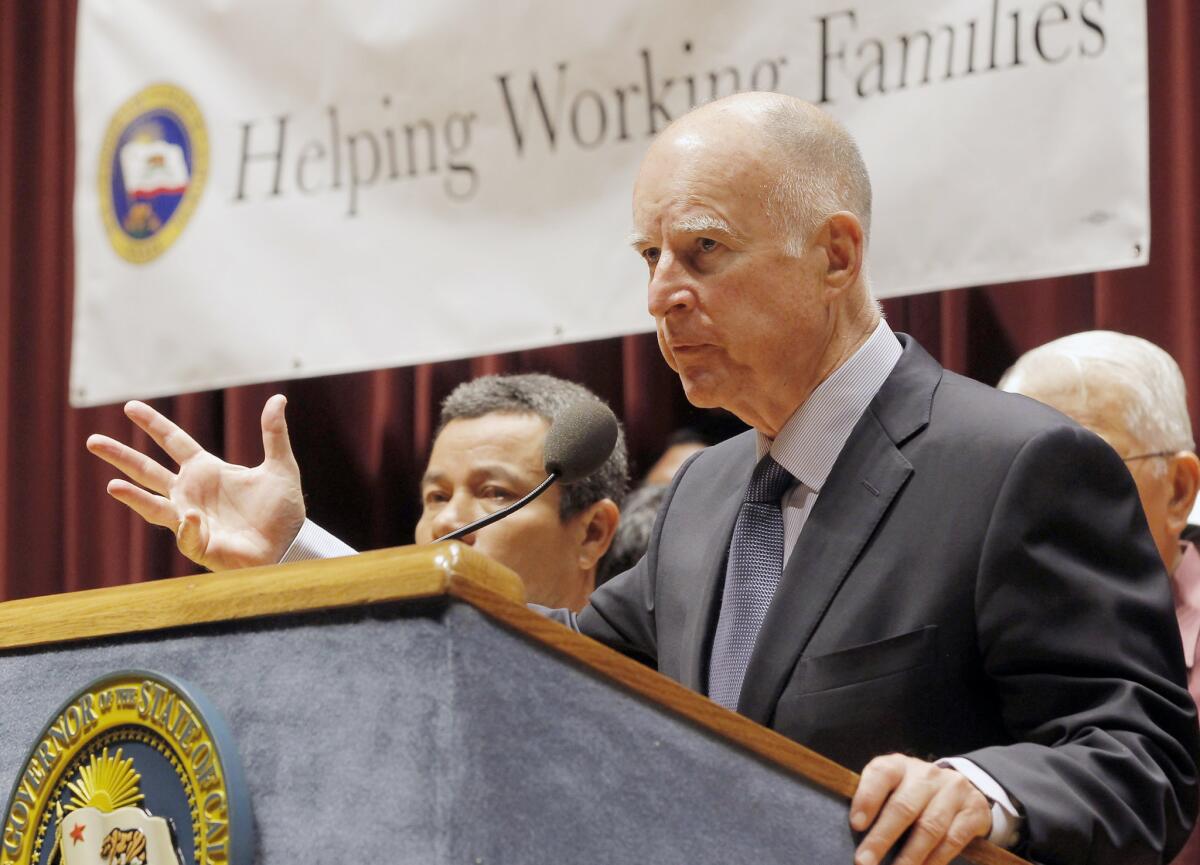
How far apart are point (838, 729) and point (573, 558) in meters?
1.34

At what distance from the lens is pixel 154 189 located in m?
3.42

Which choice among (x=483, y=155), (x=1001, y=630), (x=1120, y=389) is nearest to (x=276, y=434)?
(x=1001, y=630)

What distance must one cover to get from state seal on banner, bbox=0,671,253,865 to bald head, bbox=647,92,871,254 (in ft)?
2.79

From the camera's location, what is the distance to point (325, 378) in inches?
144

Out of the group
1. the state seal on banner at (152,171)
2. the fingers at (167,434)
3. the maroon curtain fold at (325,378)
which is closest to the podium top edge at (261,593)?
the fingers at (167,434)

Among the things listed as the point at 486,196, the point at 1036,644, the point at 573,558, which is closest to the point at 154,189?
the point at 486,196

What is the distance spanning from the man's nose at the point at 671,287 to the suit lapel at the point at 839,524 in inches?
8.7

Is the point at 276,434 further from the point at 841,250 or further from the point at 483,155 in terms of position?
the point at 483,155

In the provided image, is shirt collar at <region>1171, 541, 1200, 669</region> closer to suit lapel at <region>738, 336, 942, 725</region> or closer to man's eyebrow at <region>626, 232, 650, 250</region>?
suit lapel at <region>738, 336, 942, 725</region>

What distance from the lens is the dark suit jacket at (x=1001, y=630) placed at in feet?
4.21

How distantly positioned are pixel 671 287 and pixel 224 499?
19.6 inches

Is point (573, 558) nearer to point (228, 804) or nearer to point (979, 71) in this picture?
point (979, 71)

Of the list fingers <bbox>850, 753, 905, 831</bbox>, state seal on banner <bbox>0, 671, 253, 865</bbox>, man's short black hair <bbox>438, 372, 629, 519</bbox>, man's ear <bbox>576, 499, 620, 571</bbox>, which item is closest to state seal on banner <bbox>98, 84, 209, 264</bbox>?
man's short black hair <bbox>438, 372, 629, 519</bbox>

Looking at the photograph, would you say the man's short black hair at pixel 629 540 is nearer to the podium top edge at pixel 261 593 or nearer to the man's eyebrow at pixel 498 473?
the man's eyebrow at pixel 498 473
